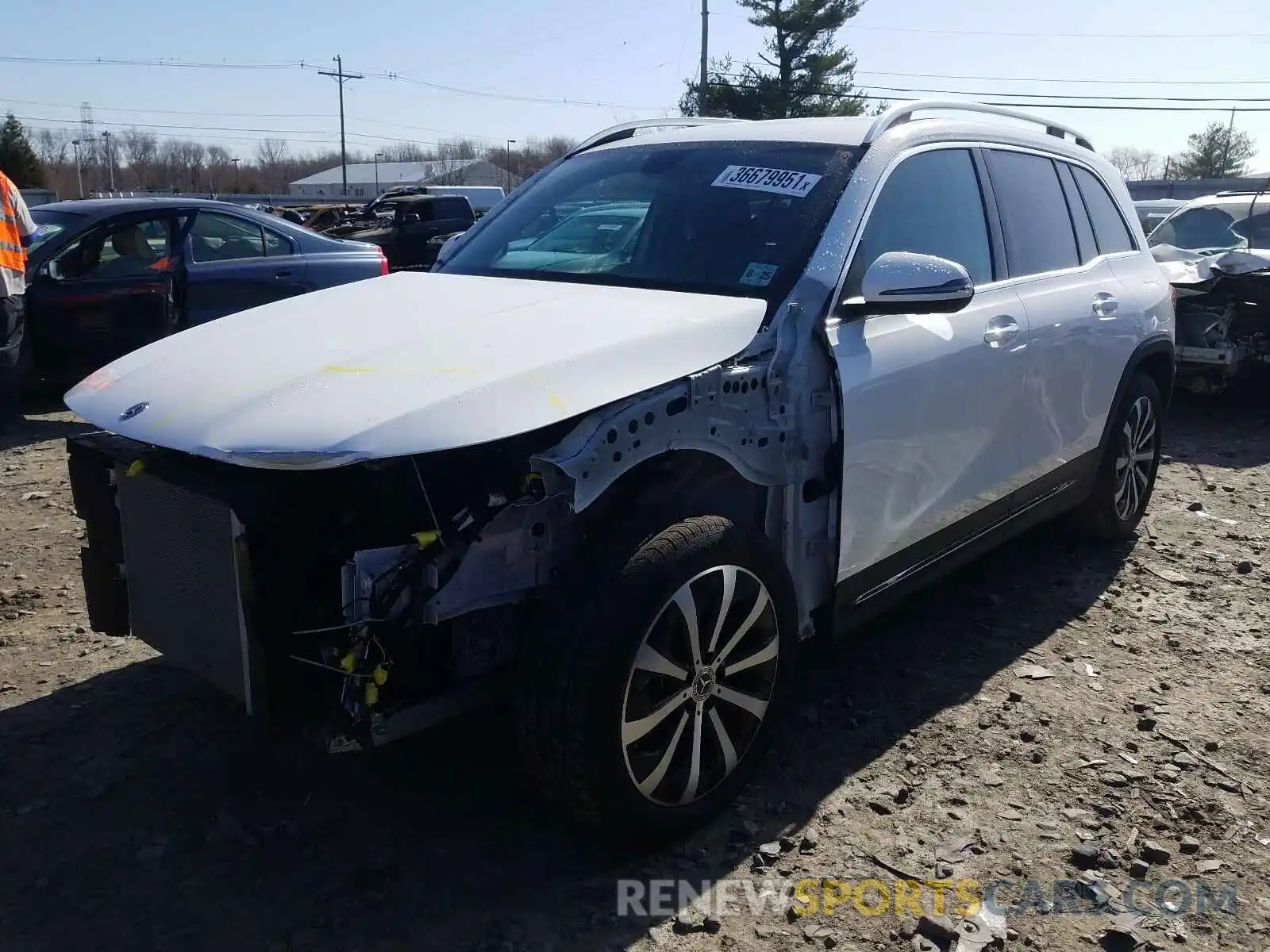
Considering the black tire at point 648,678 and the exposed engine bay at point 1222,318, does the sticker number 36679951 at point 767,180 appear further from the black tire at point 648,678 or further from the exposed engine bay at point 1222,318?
the exposed engine bay at point 1222,318

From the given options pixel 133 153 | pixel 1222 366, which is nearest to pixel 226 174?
pixel 133 153

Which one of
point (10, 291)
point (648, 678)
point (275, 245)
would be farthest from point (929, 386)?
point (275, 245)

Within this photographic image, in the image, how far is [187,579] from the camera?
2.75 m

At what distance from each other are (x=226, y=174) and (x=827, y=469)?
11441 centimetres

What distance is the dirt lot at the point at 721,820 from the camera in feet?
8.54

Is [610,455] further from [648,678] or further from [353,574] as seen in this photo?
[353,574]

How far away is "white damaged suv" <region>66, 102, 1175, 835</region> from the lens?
99.7 inches

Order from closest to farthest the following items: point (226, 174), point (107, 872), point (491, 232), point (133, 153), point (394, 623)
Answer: point (394, 623) < point (107, 872) < point (491, 232) < point (133, 153) < point (226, 174)

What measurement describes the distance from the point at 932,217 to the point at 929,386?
644mm

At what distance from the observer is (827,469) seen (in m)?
3.19

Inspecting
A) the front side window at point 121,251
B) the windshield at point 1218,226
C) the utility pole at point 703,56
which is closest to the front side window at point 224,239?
the front side window at point 121,251

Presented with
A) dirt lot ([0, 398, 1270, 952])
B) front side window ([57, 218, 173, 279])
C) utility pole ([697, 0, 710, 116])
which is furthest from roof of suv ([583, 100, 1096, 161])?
utility pole ([697, 0, 710, 116])

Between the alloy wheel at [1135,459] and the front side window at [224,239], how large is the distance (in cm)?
643

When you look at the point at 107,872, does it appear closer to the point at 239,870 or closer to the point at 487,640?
the point at 239,870
